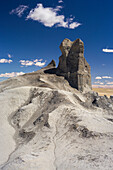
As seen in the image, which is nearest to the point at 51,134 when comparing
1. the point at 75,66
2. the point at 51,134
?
the point at 51,134

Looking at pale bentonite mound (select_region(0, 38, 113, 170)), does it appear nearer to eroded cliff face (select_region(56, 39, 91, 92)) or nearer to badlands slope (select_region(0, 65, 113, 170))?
badlands slope (select_region(0, 65, 113, 170))

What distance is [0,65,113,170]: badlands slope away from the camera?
24.1ft

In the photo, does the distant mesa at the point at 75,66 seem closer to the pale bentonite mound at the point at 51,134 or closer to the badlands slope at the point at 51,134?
the pale bentonite mound at the point at 51,134

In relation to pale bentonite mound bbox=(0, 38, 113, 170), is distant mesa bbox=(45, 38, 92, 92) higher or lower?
higher

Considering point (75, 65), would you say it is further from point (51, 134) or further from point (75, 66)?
point (51, 134)

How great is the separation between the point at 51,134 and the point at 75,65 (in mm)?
14246

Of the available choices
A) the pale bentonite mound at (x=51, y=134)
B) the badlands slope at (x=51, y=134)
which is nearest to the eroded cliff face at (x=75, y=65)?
the pale bentonite mound at (x=51, y=134)

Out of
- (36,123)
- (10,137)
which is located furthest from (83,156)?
(10,137)

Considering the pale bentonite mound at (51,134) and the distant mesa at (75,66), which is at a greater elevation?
the distant mesa at (75,66)

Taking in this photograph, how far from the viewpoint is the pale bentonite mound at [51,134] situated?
24.1 feet

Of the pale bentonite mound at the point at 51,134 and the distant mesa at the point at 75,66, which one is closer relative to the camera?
the pale bentonite mound at the point at 51,134

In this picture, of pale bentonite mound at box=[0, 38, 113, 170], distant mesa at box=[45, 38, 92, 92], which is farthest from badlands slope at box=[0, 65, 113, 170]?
distant mesa at box=[45, 38, 92, 92]

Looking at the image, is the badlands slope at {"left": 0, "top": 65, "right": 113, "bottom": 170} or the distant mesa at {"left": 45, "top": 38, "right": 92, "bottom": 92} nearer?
the badlands slope at {"left": 0, "top": 65, "right": 113, "bottom": 170}

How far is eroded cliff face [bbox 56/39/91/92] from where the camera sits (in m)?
22.4
